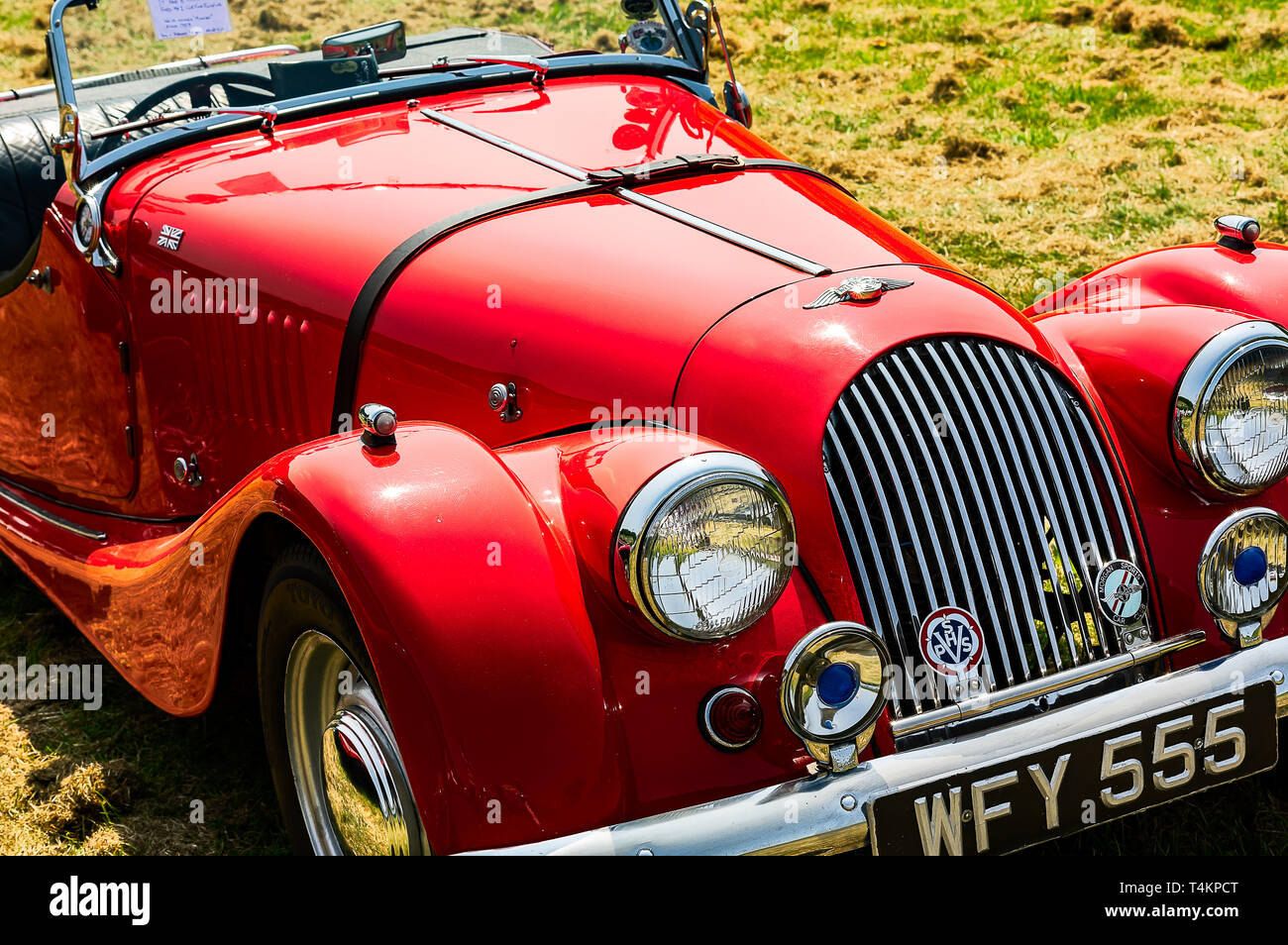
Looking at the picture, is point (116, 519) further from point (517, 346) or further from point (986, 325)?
point (986, 325)

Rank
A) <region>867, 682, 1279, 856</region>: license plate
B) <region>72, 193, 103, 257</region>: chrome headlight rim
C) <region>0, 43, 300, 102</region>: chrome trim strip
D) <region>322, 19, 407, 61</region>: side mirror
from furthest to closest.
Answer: <region>0, 43, 300, 102</region>: chrome trim strip, <region>322, 19, 407, 61</region>: side mirror, <region>72, 193, 103, 257</region>: chrome headlight rim, <region>867, 682, 1279, 856</region>: license plate

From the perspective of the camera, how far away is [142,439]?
11.4ft

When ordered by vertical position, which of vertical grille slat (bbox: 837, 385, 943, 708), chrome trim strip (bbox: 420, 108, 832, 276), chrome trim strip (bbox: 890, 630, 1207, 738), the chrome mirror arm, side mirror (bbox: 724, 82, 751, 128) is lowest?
chrome trim strip (bbox: 890, 630, 1207, 738)

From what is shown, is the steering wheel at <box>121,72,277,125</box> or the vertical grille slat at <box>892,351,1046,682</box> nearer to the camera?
the vertical grille slat at <box>892,351,1046,682</box>

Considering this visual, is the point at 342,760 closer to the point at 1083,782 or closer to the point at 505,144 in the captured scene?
the point at 1083,782

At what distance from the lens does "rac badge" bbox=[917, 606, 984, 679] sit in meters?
2.20

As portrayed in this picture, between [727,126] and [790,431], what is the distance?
151 cm

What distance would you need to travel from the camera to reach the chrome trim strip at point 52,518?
3554 mm

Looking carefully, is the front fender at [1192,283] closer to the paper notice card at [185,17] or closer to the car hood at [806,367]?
the car hood at [806,367]

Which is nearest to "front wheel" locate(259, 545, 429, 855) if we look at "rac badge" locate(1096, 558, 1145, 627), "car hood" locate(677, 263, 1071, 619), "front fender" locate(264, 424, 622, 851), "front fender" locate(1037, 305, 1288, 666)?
"front fender" locate(264, 424, 622, 851)

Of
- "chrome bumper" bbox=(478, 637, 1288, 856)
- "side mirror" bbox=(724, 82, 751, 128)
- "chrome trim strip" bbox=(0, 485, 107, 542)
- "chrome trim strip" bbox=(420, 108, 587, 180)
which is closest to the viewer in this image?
"chrome bumper" bbox=(478, 637, 1288, 856)

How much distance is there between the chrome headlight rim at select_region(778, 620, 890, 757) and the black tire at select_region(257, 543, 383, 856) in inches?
24.4

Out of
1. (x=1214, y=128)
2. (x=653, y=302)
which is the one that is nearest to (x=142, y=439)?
(x=653, y=302)

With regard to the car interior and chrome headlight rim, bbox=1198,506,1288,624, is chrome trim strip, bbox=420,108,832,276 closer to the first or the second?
the car interior
